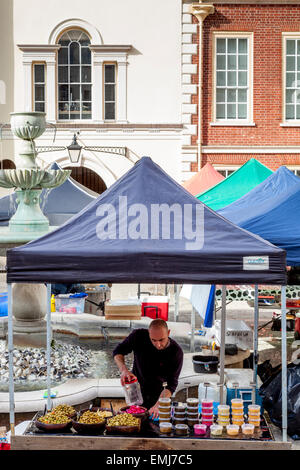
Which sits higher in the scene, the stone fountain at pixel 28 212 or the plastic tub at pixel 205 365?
the stone fountain at pixel 28 212

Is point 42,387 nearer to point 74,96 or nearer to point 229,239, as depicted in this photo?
point 229,239

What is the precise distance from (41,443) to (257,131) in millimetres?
17693

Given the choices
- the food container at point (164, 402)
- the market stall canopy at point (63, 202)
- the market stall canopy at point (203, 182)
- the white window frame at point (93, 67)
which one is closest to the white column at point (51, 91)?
the white window frame at point (93, 67)

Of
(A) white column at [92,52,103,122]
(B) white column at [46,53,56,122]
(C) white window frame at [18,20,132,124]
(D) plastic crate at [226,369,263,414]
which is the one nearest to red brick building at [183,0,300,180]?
(C) white window frame at [18,20,132,124]

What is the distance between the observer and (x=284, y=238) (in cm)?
786

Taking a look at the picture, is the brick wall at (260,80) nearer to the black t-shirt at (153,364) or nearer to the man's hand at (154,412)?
the black t-shirt at (153,364)

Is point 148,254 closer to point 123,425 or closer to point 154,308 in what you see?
point 123,425

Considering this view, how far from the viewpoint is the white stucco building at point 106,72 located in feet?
73.3

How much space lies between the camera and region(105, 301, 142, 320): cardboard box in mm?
12258

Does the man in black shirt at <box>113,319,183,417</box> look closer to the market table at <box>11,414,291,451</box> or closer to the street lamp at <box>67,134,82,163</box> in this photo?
the market table at <box>11,414,291,451</box>

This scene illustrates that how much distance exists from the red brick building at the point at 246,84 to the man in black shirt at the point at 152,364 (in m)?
15.7

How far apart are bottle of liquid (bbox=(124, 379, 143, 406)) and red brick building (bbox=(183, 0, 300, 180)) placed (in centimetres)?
1585

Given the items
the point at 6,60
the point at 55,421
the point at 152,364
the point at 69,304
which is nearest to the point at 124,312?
the point at 69,304

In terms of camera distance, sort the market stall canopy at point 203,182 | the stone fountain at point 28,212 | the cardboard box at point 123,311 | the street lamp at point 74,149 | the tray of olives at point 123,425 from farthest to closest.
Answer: the street lamp at point 74,149
the market stall canopy at point 203,182
the cardboard box at point 123,311
the stone fountain at point 28,212
the tray of olives at point 123,425
